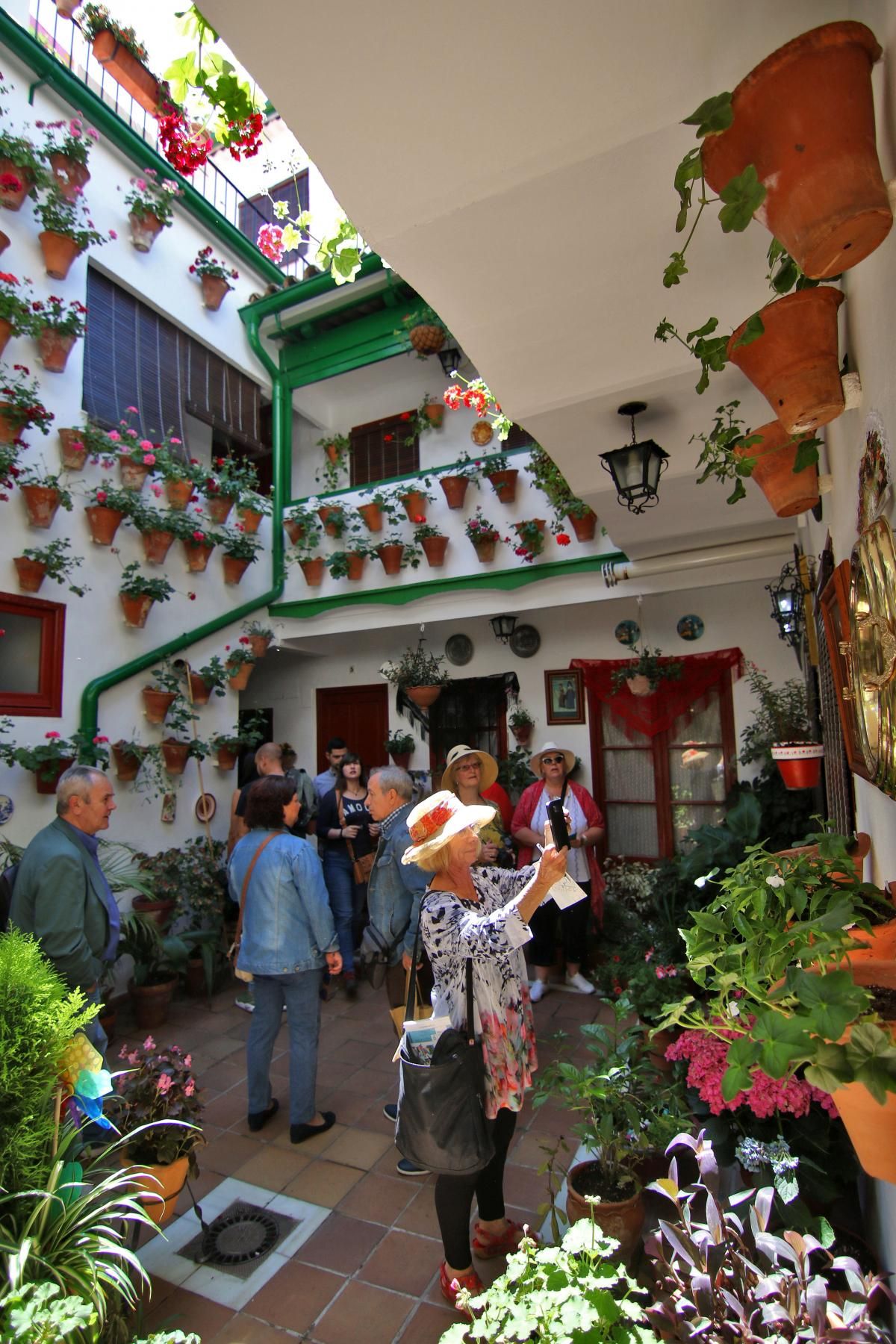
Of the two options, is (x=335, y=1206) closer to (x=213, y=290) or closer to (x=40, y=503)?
(x=40, y=503)

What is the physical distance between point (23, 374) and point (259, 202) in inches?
225

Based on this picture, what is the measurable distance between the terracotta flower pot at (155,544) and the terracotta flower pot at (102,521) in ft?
A: 1.12

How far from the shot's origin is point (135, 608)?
5953 millimetres

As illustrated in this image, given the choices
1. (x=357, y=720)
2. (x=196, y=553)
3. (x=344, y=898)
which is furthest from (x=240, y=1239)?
(x=357, y=720)

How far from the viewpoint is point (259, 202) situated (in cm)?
918

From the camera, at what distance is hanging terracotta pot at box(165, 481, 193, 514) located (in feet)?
21.0

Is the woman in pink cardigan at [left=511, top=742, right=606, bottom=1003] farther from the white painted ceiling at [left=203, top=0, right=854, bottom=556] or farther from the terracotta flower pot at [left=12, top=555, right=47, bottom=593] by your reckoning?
the terracotta flower pot at [left=12, top=555, right=47, bottom=593]

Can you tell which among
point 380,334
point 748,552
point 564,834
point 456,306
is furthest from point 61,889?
point 380,334

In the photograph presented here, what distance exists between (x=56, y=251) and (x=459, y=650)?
5.12m

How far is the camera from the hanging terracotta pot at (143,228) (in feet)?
20.9

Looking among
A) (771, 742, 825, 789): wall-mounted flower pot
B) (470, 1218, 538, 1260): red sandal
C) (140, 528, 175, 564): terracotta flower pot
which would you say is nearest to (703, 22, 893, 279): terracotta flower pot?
Result: (771, 742, 825, 789): wall-mounted flower pot

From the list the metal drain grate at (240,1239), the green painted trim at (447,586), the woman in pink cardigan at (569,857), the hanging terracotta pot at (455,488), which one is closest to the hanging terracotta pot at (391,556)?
the green painted trim at (447,586)

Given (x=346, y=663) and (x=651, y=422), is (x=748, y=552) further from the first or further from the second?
(x=346, y=663)

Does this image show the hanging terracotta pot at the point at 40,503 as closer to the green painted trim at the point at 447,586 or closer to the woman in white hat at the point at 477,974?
the green painted trim at the point at 447,586
